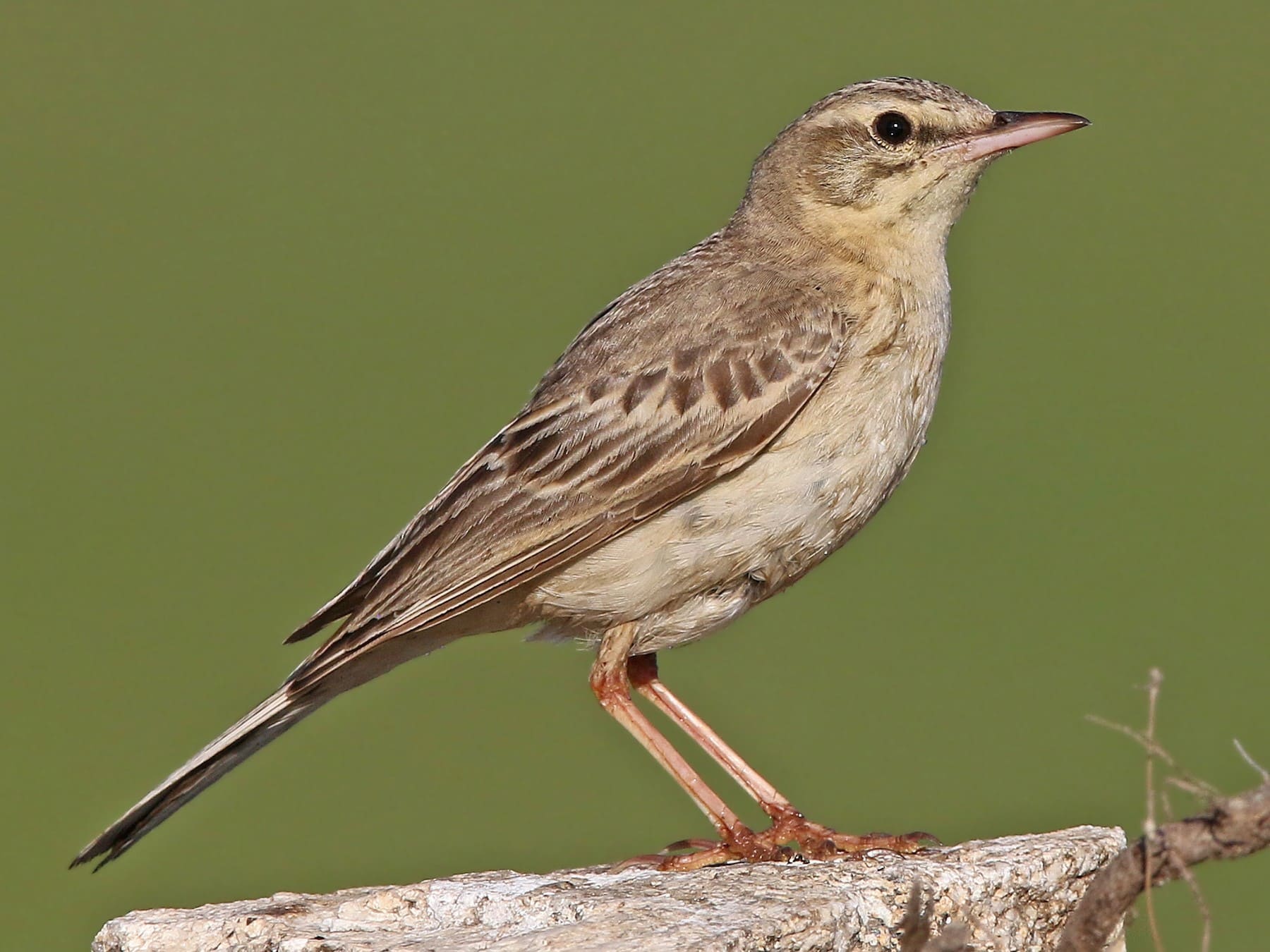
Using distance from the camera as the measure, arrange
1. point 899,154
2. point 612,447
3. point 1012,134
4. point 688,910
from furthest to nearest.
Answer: point 899,154, point 1012,134, point 612,447, point 688,910

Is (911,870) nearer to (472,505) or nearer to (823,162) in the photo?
(472,505)

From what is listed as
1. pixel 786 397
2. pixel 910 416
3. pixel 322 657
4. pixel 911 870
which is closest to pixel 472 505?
pixel 322 657

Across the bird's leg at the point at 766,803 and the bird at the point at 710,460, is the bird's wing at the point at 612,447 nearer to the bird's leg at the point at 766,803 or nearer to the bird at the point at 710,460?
the bird at the point at 710,460

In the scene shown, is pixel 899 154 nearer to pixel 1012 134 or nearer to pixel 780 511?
pixel 1012 134

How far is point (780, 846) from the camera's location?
6.00 m

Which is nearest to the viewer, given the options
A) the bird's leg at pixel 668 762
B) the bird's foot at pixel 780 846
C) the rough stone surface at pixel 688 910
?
the rough stone surface at pixel 688 910

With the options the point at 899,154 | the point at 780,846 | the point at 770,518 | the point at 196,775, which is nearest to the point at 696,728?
the point at 780,846

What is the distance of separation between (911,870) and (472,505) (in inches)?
94.3

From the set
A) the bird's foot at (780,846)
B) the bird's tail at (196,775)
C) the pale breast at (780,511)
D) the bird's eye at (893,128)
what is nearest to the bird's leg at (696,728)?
the bird's foot at (780,846)

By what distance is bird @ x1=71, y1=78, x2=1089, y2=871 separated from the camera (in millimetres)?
6004

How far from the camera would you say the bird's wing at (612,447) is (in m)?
6.06

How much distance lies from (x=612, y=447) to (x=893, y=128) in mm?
1865

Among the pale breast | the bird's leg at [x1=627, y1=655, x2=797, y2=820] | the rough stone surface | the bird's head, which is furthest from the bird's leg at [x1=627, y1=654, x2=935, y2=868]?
the bird's head

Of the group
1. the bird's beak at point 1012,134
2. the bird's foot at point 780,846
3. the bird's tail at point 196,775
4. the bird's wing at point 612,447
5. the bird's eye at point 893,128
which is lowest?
the bird's foot at point 780,846
